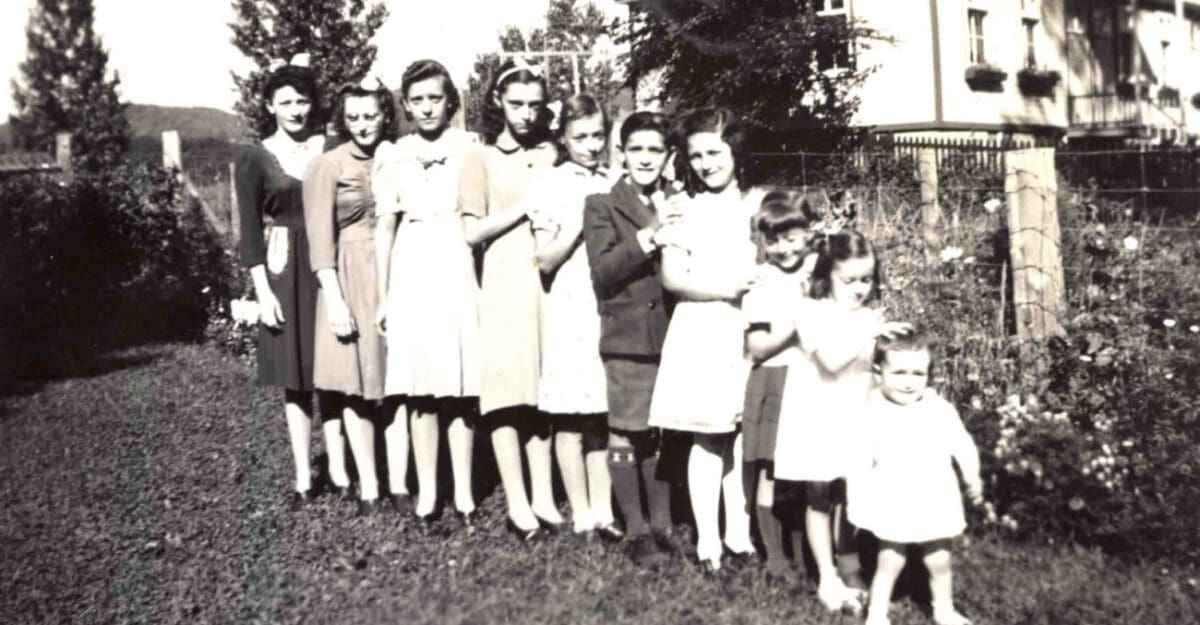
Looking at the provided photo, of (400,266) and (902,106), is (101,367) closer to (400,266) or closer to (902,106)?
(400,266)

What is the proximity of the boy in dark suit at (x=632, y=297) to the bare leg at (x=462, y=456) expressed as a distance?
871 mm

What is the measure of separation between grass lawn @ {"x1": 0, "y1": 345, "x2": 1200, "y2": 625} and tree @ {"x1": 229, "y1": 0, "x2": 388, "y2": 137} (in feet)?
17.2

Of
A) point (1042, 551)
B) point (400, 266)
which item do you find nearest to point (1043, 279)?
point (1042, 551)

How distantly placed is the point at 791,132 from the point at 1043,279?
12.1 meters

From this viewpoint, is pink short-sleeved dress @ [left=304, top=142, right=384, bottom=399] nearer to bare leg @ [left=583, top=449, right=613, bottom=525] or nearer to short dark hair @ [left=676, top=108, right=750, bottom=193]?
bare leg @ [left=583, top=449, right=613, bottom=525]

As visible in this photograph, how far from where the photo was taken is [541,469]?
492cm

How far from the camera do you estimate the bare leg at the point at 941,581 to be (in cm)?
359

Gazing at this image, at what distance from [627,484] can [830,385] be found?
1.04 m

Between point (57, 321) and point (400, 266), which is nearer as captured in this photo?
point (400, 266)

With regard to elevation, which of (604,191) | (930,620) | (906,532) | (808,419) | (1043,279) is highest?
(604,191)

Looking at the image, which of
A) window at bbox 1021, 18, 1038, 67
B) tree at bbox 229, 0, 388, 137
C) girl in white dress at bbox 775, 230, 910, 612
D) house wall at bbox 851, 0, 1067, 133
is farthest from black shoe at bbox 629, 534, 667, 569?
window at bbox 1021, 18, 1038, 67

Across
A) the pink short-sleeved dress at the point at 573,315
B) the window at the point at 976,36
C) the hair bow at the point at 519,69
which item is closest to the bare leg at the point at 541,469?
the pink short-sleeved dress at the point at 573,315

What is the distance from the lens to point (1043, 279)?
5141 mm

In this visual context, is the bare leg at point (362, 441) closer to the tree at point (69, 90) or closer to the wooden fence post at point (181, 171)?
the wooden fence post at point (181, 171)
